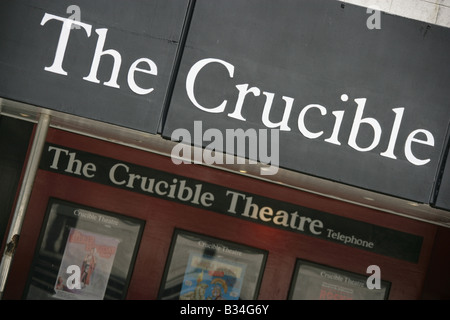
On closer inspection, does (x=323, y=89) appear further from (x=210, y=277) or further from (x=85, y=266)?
(x=85, y=266)

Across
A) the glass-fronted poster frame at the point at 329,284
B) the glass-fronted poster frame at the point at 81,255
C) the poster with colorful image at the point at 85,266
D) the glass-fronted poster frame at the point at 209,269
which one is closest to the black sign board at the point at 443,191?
the glass-fronted poster frame at the point at 329,284

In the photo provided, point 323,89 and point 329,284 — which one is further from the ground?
point 323,89

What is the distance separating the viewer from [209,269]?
625 cm

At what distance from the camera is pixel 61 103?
158 inches

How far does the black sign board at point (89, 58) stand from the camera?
4004 millimetres

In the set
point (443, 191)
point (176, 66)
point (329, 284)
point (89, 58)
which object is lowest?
point (329, 284)

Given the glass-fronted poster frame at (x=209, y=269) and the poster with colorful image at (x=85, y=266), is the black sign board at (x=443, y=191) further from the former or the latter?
the poster with colorful image at (x=85, y=266)

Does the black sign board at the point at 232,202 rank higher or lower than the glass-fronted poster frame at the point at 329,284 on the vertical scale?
higher

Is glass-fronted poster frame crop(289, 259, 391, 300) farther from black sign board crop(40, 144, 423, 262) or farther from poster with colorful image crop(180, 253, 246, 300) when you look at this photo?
poster with colorful image crop(180, 253, 246, 300)

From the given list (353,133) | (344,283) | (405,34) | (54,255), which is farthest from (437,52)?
(54,255)

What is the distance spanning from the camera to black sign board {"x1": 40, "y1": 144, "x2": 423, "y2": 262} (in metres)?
6.23

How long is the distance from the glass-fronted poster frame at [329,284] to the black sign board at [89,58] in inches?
118

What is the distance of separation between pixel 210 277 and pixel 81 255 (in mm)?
1389

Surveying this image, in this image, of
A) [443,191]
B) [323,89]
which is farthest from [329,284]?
[323,89]
